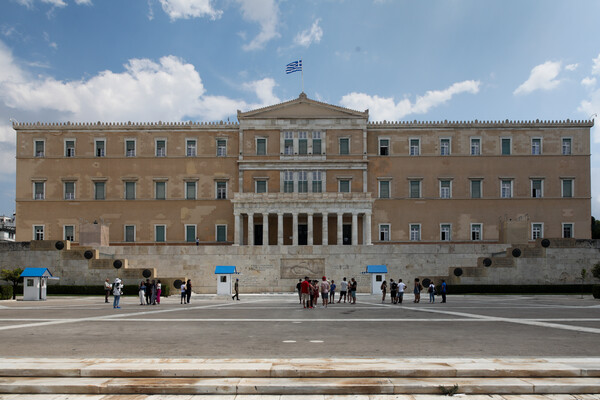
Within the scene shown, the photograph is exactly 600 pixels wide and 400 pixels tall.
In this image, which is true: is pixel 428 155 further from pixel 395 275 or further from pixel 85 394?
pixel 85 394

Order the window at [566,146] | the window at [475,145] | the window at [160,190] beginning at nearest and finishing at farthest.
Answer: the window at [160,190] → the window at [566,146] → the window at [475,145]

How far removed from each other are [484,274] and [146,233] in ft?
103

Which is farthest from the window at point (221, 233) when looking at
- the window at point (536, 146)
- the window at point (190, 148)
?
the window at point (536, 146)

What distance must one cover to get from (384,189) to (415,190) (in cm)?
308

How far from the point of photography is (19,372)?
9430 millimetres

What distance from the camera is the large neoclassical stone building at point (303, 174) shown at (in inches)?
2036

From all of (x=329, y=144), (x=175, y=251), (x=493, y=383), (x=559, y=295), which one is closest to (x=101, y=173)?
(x=175, y=251)

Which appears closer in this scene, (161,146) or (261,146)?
(261,146)

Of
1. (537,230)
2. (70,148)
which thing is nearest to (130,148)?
(70,148)

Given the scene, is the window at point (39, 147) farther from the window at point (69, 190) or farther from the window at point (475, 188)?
the window at point (475, 188)

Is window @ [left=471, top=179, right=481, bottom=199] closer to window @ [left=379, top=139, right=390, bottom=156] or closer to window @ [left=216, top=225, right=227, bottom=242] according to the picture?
window @ [left=379, top=139, right=390, bottom=156]

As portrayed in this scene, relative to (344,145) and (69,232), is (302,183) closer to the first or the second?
(344,145)

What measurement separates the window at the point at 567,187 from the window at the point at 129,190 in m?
42.4

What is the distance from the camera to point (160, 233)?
51.8m
